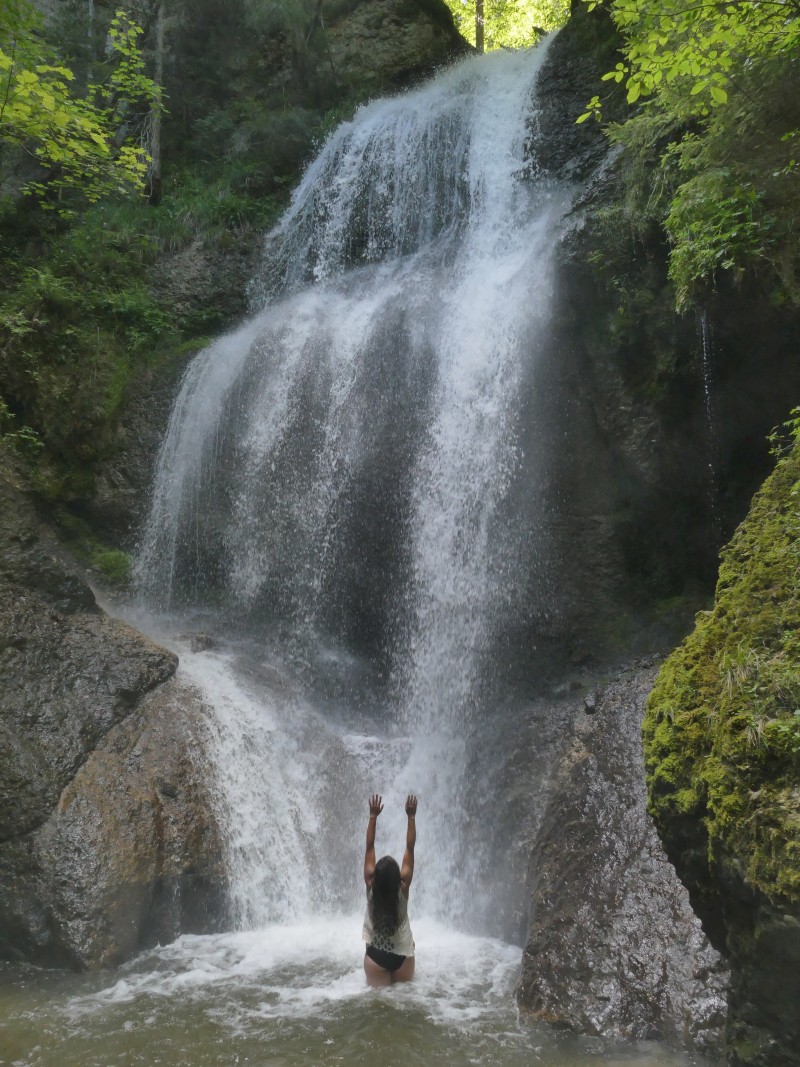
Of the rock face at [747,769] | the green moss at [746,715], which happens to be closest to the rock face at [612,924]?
the rock face at [747,769]

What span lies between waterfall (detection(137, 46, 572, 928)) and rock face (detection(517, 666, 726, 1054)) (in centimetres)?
130

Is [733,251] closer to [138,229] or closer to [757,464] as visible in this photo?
[757,464]

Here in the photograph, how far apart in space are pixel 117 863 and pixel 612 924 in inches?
171

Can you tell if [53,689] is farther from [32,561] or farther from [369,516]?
[369,516]

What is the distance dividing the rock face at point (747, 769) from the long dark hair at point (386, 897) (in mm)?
2255

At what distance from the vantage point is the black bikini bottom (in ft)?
18.2

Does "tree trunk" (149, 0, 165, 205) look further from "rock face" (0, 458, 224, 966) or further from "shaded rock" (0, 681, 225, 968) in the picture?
"shaded rock" (0, 681, 225, 968)

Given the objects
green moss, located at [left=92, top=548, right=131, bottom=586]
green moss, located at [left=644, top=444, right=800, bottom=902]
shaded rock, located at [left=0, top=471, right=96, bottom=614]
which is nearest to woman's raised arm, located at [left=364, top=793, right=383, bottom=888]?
green moss, located at [left=644, top=444, right=800, bottom=902]

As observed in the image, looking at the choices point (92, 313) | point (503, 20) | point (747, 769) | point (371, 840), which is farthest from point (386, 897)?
point (503, 20)

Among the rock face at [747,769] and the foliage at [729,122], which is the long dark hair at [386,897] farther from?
the foliage at [729,122]

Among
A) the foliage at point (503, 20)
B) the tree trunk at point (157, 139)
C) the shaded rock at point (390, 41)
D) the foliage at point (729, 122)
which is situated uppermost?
the foliage at point (503, 20)

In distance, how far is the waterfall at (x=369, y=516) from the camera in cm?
827

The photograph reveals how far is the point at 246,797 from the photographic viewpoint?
8.09 m

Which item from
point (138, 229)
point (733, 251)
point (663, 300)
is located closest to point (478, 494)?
point (663, 300)
